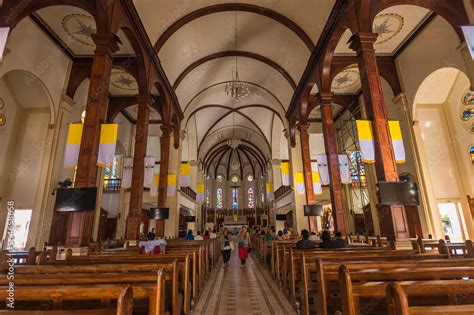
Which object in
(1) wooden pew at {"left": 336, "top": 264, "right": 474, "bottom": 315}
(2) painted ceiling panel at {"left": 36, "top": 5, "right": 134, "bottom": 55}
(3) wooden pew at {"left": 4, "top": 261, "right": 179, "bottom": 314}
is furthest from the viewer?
(2) painted ceiling panel at {"left": 36, "top": 5, "right": 134, "bottom": 55}

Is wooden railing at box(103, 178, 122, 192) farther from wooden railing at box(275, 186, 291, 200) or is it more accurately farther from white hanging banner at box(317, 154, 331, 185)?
white hanging banner at box(317, 154, 331, 185)

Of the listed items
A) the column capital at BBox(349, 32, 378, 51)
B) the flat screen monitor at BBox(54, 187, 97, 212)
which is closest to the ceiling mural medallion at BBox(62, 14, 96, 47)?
the flat screen monitor at BBox(54, 187, 97, 212)

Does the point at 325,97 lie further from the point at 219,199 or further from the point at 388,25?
the point at 219,199

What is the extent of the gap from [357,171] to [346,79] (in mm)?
6256

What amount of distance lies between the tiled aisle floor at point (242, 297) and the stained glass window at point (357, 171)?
9950 mm

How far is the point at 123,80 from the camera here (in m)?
11.2

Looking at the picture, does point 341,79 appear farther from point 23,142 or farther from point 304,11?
point 23,142

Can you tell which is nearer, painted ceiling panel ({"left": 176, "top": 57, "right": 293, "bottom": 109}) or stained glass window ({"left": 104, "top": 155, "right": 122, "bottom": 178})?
painted ceiling panel ({"left": 176, "top": 57, "right": 293, "bottom": 109})

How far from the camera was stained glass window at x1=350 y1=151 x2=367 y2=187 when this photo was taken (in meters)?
14.5

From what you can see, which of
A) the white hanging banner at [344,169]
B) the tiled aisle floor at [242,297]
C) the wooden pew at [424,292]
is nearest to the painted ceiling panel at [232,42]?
the white hanging banner at [344,169]

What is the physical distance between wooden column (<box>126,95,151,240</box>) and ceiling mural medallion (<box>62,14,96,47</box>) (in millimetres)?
2688

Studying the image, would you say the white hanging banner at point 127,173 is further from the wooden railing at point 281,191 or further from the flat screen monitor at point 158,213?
the wooden railing at point 281,191

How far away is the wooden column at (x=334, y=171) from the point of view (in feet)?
26.7

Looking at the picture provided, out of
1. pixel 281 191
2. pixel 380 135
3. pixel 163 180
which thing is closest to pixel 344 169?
pixel 380 135
